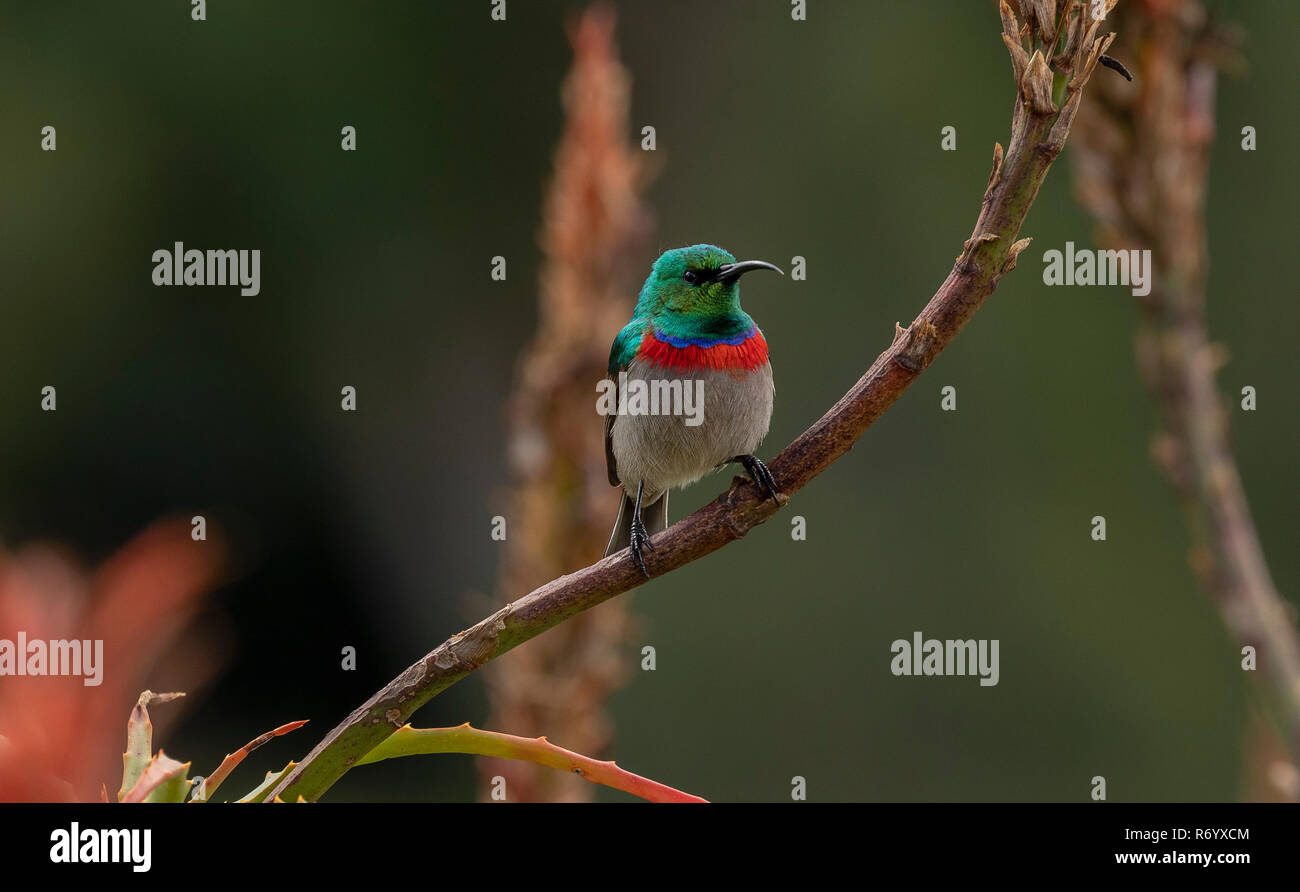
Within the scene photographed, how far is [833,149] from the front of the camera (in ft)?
35.2

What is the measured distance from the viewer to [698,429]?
11.7 ft

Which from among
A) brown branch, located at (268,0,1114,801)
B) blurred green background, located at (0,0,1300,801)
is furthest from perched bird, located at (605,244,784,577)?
blurred green background, located at (0,0,1300,801)

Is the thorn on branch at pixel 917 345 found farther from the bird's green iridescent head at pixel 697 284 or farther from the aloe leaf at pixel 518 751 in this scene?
the bird's green iridescent head at pixel 697 284

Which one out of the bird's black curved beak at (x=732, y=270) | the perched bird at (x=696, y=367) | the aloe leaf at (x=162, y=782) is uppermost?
the bird's black curved beak at (x=732, y=270)

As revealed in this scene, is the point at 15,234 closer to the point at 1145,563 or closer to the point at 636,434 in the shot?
the point at 636,434

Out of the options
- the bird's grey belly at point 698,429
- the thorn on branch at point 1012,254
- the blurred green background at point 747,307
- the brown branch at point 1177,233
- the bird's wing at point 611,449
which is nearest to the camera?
the thorn on branch at point 1012,254

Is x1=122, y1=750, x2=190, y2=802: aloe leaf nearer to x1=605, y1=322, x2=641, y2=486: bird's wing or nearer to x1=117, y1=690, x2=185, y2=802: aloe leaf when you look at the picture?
x1=117, y1=690, x2=185, y2=802: aloe leaf

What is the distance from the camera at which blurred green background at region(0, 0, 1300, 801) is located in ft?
31.3

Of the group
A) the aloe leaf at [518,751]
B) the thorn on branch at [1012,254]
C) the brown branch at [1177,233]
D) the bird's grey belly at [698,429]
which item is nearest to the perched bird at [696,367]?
the bird's grey belly at [698,429]

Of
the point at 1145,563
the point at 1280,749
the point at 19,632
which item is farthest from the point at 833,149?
the point at 19,632

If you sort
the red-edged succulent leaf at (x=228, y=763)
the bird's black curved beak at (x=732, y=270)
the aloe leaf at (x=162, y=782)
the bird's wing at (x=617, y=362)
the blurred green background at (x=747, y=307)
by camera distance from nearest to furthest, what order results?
the aloe leaf at (x=162, y=782), the red-edged succulent leaf at (x=228, y=763), the bird's black curved beak at (x=732, y=270), the bird's wing at (x=617, y=362), the blurred green background at (x=747, y=307)

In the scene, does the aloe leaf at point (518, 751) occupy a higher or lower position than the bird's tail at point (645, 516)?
lower

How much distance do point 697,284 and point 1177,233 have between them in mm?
1379

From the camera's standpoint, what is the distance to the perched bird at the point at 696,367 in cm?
353
